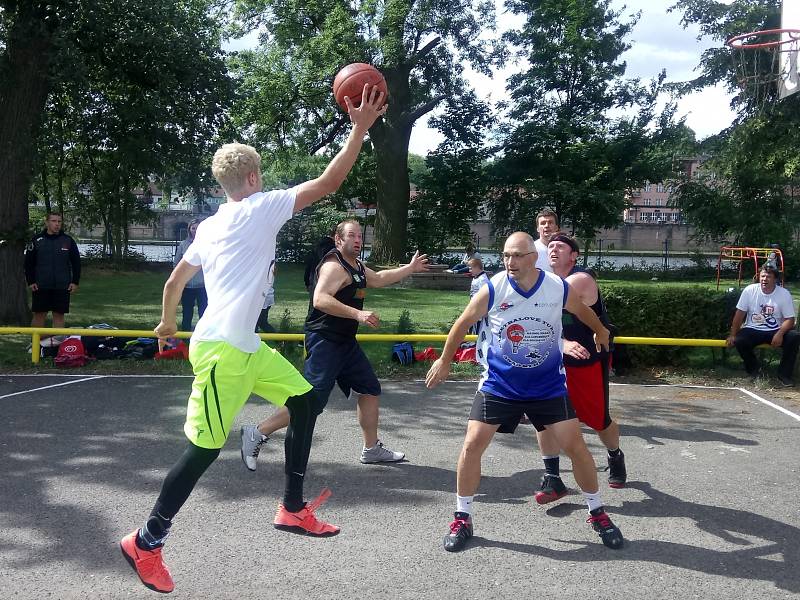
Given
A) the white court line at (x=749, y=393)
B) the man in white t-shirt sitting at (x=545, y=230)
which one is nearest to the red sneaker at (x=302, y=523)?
the man in white t-shirt sitting at (x=545, y=230)

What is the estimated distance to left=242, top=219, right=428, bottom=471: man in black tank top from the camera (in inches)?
227

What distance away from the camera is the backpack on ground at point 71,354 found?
10.3 meters

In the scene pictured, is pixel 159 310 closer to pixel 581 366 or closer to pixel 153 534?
pixel 581 366

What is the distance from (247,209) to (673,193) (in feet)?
114

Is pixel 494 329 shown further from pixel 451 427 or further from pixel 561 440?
pixel 451 427

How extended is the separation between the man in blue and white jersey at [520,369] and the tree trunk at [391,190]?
26940mm

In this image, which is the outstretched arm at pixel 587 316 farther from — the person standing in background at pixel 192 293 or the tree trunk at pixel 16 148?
the tree trunk at pixel 16 148

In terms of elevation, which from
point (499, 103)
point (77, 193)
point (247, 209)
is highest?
point (499, 103)

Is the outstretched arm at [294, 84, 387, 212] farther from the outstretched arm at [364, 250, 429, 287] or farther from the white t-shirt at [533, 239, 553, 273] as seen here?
the white t-shirt at [533, 239, 553, 273]

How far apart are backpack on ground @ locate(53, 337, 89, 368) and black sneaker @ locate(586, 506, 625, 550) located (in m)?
7.75

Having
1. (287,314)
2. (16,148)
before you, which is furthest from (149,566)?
(16,148)

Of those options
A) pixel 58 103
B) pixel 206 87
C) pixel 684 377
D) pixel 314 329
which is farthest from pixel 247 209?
pixel 58 103

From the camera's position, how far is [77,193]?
123ft

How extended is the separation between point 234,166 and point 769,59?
37.9 feet
